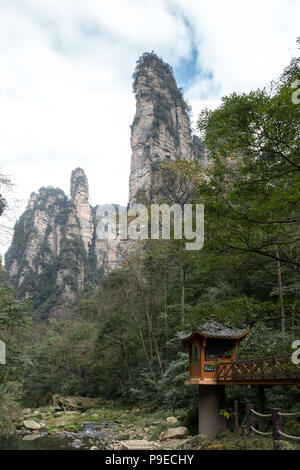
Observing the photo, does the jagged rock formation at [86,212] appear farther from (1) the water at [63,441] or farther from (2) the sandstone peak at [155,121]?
(1) the water at [63,441]

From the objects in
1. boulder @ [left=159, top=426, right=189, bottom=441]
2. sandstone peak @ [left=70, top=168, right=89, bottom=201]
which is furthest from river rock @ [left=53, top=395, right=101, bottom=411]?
sandstone peak @ [left=70, top=168, right=89, bottom=201]

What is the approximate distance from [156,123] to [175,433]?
160 feet

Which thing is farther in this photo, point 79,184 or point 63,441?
point 79,184

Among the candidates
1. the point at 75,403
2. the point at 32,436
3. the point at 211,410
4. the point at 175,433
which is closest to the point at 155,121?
the point at 75,403

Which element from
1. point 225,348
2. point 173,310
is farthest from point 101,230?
point 225,348

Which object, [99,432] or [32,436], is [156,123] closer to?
[99,432]

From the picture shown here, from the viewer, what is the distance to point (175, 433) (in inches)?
424

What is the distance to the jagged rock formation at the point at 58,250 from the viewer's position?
231 feet

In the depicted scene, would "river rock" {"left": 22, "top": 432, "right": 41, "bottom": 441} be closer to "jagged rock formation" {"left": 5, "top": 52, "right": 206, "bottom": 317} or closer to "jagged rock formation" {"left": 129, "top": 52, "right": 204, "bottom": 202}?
"jagged rock formation" {"left": 5, "top": 52, "right": 206, "bottom": 317}

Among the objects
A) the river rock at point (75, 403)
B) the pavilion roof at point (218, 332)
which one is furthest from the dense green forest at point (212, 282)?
the river rock at point (75, 403)

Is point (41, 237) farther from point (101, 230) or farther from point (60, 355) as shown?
point (60, 355)
